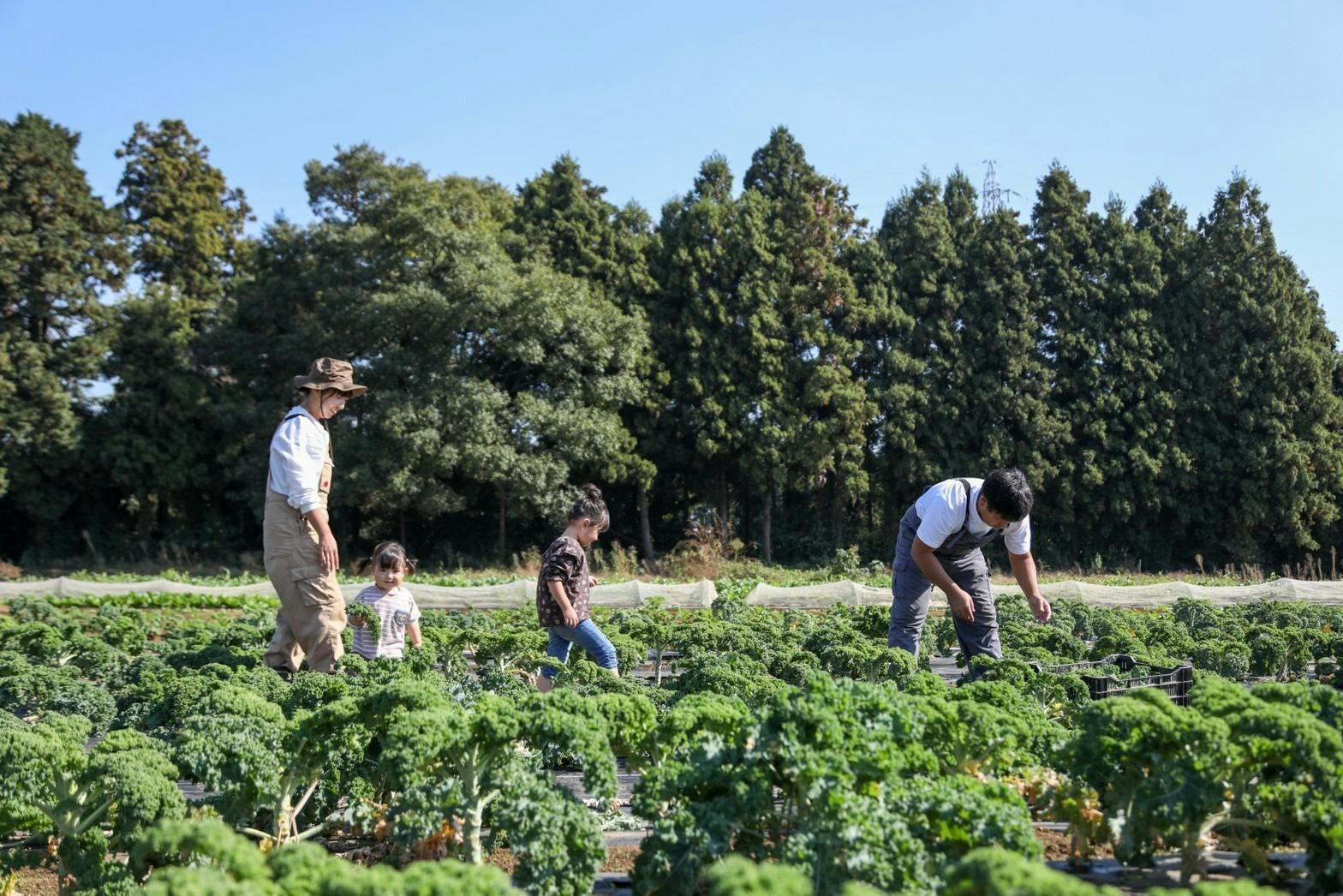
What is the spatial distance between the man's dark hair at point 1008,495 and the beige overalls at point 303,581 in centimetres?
373

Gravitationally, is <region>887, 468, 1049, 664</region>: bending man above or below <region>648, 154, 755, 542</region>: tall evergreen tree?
below

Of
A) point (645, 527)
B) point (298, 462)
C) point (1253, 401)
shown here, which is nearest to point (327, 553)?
point (298, 462)

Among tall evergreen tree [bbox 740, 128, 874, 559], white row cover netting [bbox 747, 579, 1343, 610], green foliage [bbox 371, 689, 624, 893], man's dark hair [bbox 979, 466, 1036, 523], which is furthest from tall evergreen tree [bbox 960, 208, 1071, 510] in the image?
green foliage [bbox 371, 689, 624, 893]

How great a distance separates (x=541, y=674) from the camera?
717 cm

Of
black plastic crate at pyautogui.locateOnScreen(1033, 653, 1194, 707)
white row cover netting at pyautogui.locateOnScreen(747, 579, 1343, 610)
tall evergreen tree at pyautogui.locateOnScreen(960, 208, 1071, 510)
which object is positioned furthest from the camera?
tall evergreen tree at pyautogui.locateOnScreen(960, 208, 1071, 510)

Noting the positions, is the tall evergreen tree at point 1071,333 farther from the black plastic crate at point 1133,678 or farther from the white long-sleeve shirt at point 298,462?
the white long-sleeve shirt at point 298,462

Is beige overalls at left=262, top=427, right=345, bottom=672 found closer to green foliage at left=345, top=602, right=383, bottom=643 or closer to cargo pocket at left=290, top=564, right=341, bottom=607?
cargo pocket at left=290, top=564, right=341, bottom=607

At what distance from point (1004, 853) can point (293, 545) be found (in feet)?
16.6

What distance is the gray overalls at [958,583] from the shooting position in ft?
23.0

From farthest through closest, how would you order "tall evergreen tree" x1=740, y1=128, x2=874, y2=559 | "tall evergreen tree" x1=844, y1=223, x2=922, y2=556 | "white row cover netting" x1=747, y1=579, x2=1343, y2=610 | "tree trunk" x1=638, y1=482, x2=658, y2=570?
"tall evergreen tree" x1=844, y1=223, x2=922, y2=556
"tree trunk" x1=638, y1=482, x2=658, y2=570
"tall evergreen tree" x1=740, y1=128, x2=874, y2=559
"white row cover netting" x1=747, y1=579, x2=1343, y2=610

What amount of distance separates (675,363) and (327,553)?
25567 mm

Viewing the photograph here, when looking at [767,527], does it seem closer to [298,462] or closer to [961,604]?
[961,604]

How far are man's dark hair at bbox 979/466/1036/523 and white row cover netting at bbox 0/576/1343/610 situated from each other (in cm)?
1009

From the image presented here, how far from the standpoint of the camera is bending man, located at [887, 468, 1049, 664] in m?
6.50
